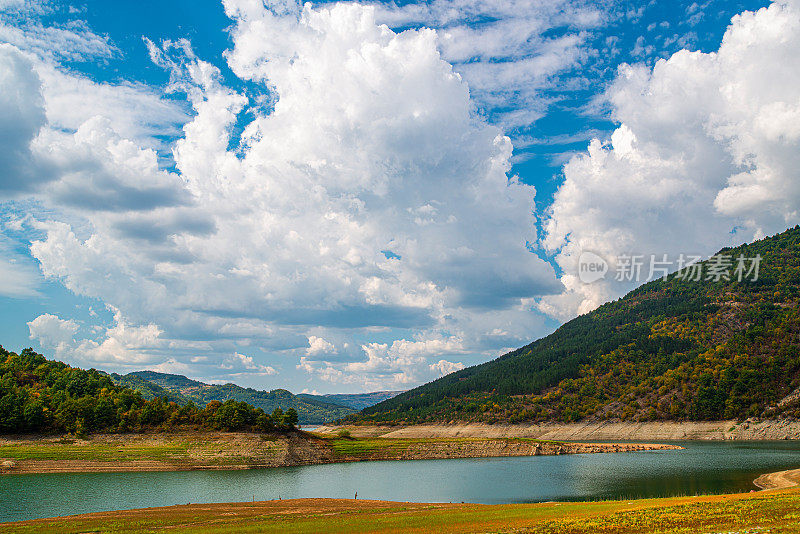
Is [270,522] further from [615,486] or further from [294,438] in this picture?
[294,438]

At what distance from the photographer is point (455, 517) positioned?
41750 millimetres

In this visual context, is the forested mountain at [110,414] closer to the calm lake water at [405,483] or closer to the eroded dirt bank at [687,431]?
the calm lake water at [405,483]

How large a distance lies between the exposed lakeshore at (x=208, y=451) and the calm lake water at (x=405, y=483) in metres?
6.16

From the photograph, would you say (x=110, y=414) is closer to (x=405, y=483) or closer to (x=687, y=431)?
(x=405, y=483)

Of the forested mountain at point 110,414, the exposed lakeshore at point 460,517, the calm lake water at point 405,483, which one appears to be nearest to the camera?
the exposed lakeshore at point 460,517

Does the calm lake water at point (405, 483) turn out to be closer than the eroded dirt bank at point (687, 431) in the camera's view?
Yes

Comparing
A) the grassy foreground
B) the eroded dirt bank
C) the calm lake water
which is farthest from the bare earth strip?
the eroded dirt bank

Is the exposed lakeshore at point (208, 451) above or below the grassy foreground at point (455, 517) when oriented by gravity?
below

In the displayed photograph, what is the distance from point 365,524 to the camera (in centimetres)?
4047

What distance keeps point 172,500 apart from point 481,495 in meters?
40.0

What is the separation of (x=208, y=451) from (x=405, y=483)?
4934 cm

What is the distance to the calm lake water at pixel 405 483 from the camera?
61.1 m

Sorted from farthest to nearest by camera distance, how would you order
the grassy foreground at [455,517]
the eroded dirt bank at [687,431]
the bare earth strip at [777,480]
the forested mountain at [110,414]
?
the eroded dirt bank at [687,431], the forested mountain at [110,414], the bare earth strip at [777,480], the grassy foreground at [455,517]

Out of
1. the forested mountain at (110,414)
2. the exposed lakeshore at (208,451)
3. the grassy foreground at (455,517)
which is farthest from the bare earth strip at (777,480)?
the forested mountain at (110,414)
